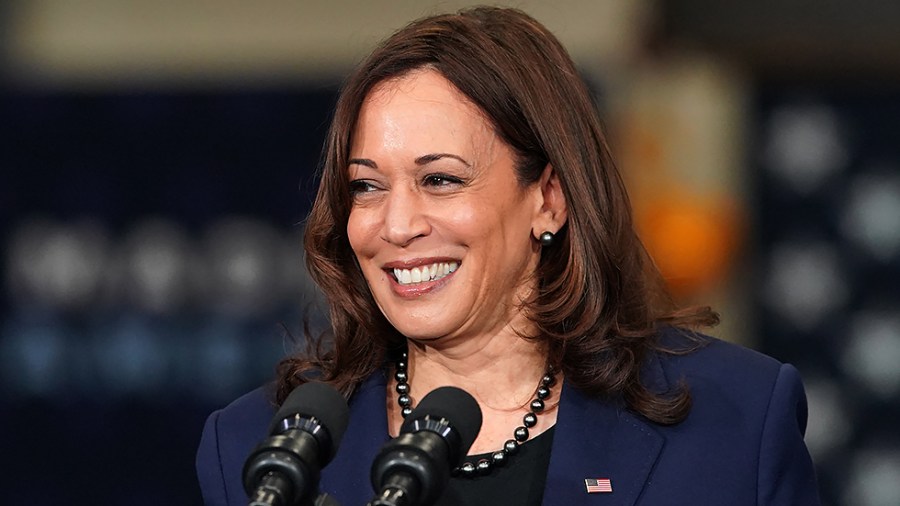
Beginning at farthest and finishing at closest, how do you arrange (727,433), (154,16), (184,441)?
(154,16) → (184,441) → (727,433)

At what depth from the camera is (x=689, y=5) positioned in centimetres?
584

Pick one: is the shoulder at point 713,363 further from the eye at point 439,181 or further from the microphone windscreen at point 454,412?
the microphone windscreen at point 454,412

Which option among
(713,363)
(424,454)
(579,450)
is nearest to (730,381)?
(713,363)

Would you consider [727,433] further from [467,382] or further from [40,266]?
[40,266]

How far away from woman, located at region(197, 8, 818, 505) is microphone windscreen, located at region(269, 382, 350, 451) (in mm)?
539

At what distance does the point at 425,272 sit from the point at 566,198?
300 millimetres

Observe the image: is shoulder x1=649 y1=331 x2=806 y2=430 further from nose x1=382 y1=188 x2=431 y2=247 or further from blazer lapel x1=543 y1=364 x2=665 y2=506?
nose x1=382 y1=188 x2=431 y2=247

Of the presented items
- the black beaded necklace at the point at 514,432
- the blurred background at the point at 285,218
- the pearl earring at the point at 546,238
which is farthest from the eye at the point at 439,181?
the blurred background at the point at 285,218

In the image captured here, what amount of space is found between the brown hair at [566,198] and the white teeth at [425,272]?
197 mm

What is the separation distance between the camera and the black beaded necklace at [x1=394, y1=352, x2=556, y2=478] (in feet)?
8.22

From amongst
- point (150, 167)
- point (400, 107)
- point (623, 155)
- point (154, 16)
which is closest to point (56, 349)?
point (150, 167)

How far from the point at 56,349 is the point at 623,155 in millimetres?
2349

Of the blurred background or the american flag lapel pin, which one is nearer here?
the american flag lapel pin

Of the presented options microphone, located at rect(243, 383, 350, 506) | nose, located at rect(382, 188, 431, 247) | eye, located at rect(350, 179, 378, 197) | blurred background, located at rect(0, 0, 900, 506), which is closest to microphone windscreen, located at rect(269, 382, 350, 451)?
microphone, located at rect(243, 383, 350, 506)
